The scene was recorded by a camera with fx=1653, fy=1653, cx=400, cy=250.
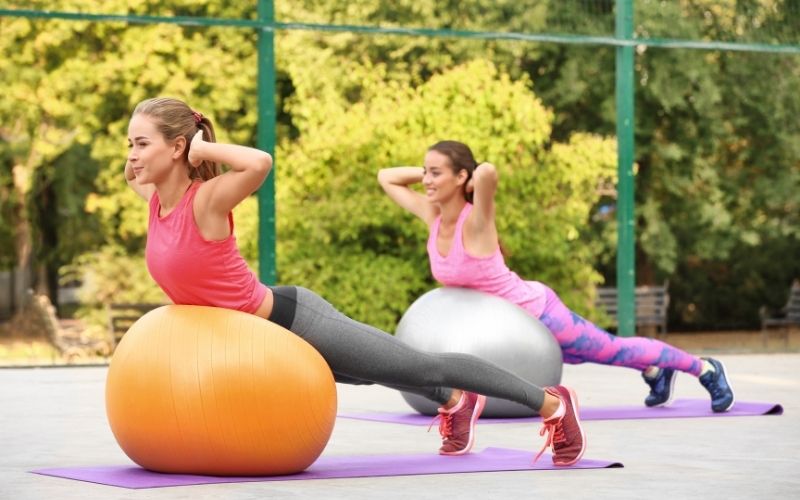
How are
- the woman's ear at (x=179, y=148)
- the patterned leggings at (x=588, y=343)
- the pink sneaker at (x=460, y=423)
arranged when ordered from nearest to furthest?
the woman's ear at (x=179, y=148) < the pink sneaker at (x=460, y=423) < the patterned leggings at (x=588, y=343)

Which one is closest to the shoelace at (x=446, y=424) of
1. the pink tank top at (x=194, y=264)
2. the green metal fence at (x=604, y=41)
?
the pink tank top at (x=194, y=264)

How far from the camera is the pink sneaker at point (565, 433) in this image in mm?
6676

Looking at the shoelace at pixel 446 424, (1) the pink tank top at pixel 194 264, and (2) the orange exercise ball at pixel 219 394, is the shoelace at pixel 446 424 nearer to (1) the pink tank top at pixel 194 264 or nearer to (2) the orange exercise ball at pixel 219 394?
(2) the orange exercise ball at pixel 219 394

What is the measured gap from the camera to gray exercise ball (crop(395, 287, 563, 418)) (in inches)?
337

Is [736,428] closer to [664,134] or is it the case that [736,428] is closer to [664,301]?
[664,301]

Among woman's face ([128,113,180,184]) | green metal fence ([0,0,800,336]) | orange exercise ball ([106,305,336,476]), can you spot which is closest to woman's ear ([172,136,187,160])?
woman's face ([128,113,180,184])

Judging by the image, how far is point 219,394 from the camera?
19.6ft

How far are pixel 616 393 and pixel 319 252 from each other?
603cm

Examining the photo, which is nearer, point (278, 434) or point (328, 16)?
point (278, 434)

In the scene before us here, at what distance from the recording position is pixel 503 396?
21.4ft

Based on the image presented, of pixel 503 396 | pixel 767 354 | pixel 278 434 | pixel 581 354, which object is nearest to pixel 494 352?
pixel 581 354

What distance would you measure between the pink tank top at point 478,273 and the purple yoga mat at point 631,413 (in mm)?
664

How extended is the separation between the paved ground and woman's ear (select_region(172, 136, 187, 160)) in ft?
4.12

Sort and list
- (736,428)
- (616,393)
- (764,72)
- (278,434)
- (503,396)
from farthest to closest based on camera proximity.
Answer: (764,72) → (616,393) → (736,428) → (503,396) → (278,434)
